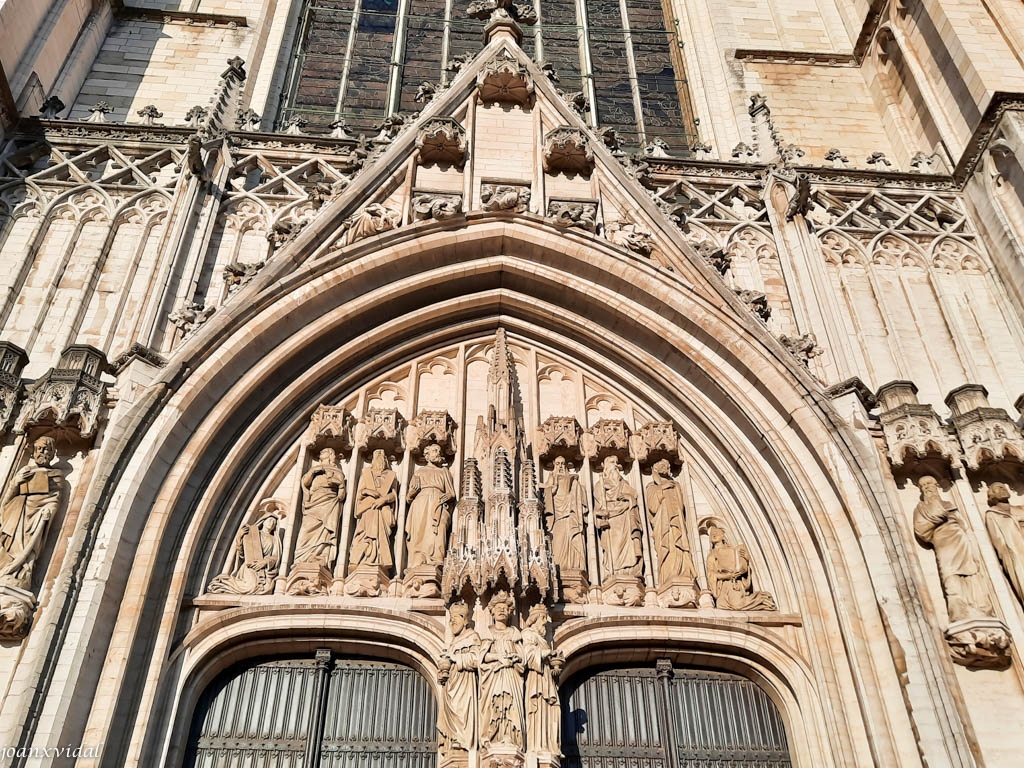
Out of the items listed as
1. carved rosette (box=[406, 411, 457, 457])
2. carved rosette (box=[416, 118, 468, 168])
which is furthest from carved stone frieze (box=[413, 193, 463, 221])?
carved rosette (box=[406, 411, 457, 457])

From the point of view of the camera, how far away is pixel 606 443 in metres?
8.96

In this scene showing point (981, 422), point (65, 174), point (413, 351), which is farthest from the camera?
point (65, 174)

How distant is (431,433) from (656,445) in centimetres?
209

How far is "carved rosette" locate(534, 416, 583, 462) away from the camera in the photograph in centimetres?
891

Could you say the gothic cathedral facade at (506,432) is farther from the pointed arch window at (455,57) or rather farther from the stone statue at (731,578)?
the pointed arch window at (455,57)

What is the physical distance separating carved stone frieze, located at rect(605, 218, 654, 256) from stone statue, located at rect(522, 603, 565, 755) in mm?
3731

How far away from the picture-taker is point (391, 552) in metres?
8.14

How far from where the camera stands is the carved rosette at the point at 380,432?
875 cm

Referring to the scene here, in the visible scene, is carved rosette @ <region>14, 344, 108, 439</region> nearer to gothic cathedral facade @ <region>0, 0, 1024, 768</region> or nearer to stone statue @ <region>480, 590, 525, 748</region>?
gothic cathedral facade @ <region>0, 0, 1024, 768</region>

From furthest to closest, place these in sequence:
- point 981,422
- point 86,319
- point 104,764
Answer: point 86,319 → point 981,422 → point 104,764

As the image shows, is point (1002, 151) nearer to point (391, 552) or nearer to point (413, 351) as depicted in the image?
point (413, 351)

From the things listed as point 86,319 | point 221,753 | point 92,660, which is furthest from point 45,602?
point 86,319

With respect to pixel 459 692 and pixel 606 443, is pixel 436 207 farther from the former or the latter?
pixel 459 692

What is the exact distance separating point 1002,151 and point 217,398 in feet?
27.3
